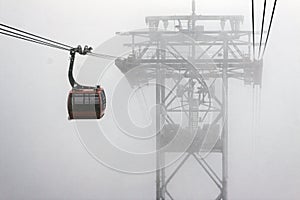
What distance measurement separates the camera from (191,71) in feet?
15.5

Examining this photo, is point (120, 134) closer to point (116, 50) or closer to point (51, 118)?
point (51, 118)

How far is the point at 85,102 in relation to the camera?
9.82 ft

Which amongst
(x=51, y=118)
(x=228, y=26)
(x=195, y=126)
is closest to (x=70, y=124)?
(x=51, y=118)

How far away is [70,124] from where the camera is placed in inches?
239

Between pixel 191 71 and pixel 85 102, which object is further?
pixel 191 71

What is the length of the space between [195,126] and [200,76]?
1.93ft

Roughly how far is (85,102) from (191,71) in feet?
6.55

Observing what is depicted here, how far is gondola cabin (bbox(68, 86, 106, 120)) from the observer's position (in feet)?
9.84

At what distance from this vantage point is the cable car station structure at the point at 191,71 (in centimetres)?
464

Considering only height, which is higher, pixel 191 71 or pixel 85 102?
pixel 191 71

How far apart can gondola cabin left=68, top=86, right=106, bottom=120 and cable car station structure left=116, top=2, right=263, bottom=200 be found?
62.0 inches

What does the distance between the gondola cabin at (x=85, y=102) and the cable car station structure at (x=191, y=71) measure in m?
1.57

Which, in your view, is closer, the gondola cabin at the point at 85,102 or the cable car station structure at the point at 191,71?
the gondola cabin at the point at 85,102

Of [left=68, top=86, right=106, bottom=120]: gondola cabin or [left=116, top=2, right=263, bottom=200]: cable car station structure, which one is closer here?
[left=68, top=86, right=106, bottom=120]: gondola cabin
